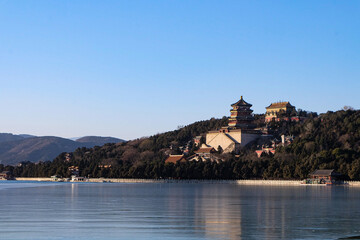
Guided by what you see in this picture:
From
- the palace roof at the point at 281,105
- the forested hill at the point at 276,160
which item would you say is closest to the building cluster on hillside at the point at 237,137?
the palace roof at the point at 281,105

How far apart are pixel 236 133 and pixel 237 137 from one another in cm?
113

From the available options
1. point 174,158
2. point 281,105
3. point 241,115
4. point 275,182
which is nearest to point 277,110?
point 281,105

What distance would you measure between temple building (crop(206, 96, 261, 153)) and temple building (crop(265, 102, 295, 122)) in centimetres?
1126

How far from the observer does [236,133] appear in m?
164

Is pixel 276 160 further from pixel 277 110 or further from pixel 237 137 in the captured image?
pixel 277 110

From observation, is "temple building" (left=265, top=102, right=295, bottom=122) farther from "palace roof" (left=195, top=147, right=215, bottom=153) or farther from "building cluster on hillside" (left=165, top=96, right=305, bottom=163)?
"palace roof" (left=195, top=147, right=215, bottom=153)

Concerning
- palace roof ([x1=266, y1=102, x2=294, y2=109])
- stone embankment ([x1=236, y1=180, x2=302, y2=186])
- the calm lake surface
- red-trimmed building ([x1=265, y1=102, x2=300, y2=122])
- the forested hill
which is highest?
palace roof ([x1=266, y1=102, x2=294, y2=109])

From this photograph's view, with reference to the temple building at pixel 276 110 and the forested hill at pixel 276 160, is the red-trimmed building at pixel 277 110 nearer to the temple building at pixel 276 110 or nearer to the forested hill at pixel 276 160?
the temple building at pixel 276 110

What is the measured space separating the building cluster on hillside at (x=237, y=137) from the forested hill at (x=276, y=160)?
3095 millimetres

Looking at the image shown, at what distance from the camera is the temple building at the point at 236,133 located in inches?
6388

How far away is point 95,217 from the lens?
131 feet

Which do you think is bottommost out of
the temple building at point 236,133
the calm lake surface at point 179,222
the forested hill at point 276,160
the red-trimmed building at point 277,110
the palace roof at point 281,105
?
the calm lake surface at point 179,222

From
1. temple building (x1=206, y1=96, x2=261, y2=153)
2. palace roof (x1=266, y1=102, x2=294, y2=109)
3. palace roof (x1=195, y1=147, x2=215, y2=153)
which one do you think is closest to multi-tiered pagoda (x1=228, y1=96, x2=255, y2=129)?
temple building (x1=206, y1=96, x2=261, y2=153)

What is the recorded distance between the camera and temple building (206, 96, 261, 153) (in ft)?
532
